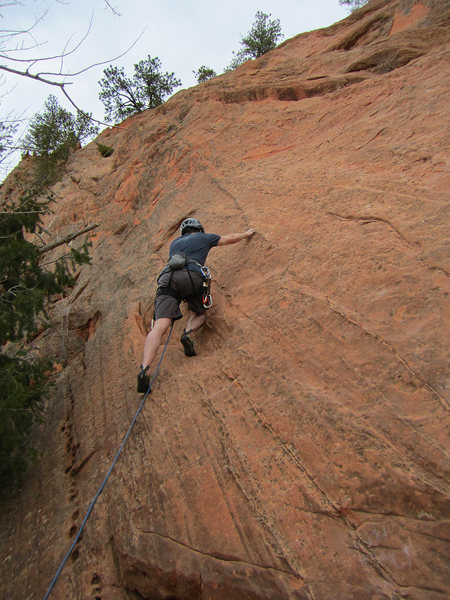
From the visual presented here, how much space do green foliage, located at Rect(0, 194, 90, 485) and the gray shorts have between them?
5.46 feet

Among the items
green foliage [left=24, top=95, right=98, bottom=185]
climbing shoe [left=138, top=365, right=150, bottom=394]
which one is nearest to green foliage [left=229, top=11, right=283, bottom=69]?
green foliage [left=24, top=95, right=98, bottom=185]

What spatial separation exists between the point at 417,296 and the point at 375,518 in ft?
5.68

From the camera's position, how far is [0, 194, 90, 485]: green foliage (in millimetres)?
3945

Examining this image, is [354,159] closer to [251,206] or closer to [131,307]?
[251,206]

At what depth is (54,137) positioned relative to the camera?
56.3 ft

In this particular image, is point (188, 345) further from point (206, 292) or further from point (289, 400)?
point (289, 400)

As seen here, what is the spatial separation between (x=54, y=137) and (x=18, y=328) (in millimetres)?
15770

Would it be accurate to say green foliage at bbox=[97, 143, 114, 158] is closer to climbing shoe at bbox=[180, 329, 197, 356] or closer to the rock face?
the rock face

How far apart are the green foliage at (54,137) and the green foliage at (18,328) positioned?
26.9 ft

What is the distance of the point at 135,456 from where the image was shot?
340cm

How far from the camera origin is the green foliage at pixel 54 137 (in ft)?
46.7

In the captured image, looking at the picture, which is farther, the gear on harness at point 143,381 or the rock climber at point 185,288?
the rock climber at point 185,288

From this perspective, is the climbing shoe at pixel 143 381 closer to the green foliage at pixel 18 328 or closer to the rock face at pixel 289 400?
the rock face at pixel 289 400

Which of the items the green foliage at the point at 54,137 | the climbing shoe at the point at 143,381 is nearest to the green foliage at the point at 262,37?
the green foliage at the point at 54,137
